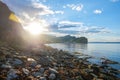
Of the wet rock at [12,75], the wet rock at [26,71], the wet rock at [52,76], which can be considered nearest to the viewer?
the wet rock at [12,75]

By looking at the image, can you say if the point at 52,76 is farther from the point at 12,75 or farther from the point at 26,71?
the point at 12,75

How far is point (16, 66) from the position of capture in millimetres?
19875

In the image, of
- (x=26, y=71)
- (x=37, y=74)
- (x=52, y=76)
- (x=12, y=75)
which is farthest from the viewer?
(x=52, y=76)

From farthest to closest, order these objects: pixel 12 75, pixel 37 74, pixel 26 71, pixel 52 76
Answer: pixel 52 76 → pixel 37 74 → pixel 26 71 → pixel 12 75

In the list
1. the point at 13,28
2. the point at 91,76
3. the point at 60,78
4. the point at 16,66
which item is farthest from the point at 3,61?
the point at 13,28

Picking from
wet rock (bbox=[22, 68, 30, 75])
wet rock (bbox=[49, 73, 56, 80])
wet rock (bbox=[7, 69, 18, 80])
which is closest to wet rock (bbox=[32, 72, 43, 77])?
wet rock (bbox=[22, 68, 30, 75])

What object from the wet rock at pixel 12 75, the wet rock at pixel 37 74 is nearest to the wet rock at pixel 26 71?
the wet rock at pixel 37 74

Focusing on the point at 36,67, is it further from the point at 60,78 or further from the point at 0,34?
the point at 0,34

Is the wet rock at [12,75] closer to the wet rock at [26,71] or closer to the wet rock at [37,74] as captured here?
the wet rock at [26,71]

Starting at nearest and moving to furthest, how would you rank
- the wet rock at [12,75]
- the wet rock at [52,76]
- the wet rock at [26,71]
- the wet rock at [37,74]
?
the wet rock at [12,75], the wet rock at [26,71], the wet rock at [37,74], the wet rock at [52,76]

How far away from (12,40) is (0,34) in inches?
111

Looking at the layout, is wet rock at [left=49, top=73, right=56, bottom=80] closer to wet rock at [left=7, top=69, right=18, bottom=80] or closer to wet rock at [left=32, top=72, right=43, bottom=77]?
wet rock at [left=32, top=72, right=43, bottom=77]

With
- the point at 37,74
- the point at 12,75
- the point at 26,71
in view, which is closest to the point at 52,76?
the point at 37,74

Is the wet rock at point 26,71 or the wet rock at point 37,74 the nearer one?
the wet rock at point 26,71
